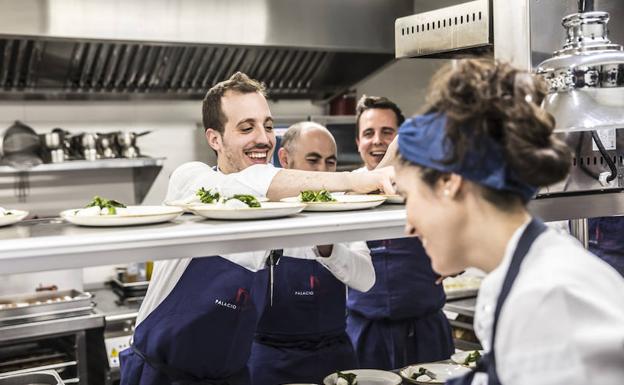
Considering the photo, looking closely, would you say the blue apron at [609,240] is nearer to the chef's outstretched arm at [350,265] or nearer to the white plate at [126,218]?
the chef's outstretched arm at [350,265]

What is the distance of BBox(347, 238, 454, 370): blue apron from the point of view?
3.63 metres

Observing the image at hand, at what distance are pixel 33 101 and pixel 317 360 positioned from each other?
10.9 feet

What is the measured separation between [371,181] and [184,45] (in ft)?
11.4

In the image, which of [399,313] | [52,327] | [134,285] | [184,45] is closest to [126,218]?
[399,313]

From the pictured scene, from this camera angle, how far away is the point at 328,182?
87.1 inches

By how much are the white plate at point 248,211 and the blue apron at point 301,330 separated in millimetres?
1466

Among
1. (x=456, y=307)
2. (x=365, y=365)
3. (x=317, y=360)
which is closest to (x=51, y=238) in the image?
Result: (x=317, y=360)

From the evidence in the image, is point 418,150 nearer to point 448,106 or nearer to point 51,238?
point 448,106

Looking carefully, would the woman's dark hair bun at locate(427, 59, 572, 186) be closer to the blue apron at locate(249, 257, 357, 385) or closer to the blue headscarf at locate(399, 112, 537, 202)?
the blue headscarf at locate(399, 112, 537, 202)

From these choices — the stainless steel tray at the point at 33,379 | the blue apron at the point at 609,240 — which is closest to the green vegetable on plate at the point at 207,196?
the stainless steel tray at the point at 33,379

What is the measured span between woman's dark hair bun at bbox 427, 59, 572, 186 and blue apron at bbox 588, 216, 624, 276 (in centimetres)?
234

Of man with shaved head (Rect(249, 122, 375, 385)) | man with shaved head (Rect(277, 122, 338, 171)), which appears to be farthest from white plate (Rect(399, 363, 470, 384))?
man with shaved head (Rect(277, 122, 338, 171))

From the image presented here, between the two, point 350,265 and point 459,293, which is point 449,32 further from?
point 459,293

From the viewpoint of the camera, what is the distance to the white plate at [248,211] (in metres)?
1.77
